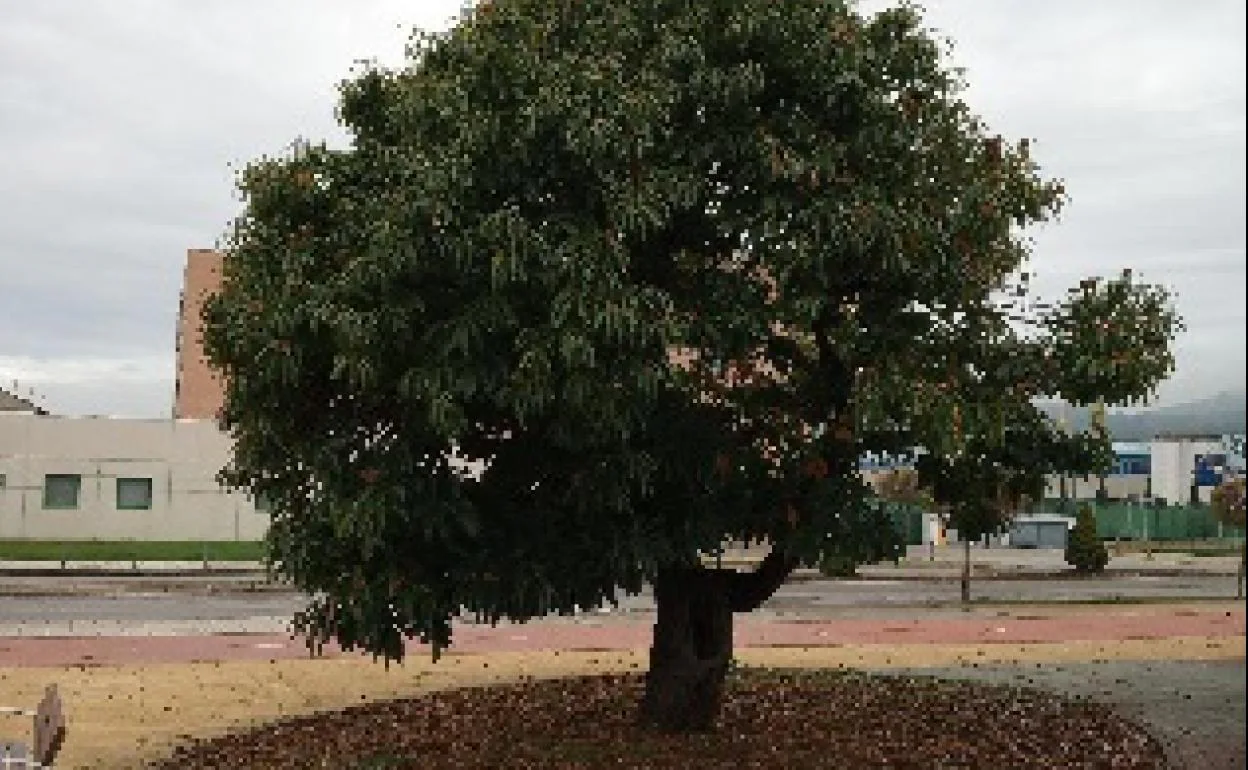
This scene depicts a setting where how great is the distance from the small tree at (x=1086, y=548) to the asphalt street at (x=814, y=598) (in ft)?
2.29

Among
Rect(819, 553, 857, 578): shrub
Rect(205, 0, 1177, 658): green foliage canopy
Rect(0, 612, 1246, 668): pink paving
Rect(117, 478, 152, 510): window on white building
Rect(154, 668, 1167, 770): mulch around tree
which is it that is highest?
→ Rect(205, 0, 1177, 658): green foliage canopy

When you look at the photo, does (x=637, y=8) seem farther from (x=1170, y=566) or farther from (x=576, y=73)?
(x=1170, y=566)

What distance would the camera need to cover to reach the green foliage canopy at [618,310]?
350 inches

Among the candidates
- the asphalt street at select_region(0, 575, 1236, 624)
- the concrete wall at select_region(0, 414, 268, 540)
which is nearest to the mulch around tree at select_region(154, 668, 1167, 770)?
the asphalt street at select_region(0, 575, 1236, 624)

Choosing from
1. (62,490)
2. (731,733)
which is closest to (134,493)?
(62,490)

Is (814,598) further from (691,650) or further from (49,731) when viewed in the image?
(49,731)

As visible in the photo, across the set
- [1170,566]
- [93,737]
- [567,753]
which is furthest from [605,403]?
[1170,566]

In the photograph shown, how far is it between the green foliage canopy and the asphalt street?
13.4 meters

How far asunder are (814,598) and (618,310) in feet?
83.1

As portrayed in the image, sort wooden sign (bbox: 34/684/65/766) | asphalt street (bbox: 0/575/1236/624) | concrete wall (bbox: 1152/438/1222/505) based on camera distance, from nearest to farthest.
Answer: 1. wooden sign (bbox: 34/684/65/766)
2. asphalt street (bbox: 0/575/1236/624)
3. concrete wall (bbox: 1152/438/1222/505)

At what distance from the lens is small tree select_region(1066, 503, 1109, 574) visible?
4106 cm

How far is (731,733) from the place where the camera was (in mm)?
12516

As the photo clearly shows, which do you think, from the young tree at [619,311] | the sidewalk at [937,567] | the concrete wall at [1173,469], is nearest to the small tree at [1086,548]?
the sidewalk at [937,567]

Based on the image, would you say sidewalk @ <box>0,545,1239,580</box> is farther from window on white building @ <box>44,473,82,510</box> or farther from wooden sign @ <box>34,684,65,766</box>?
wooden sign @ <box>34,684,65,766</box>
